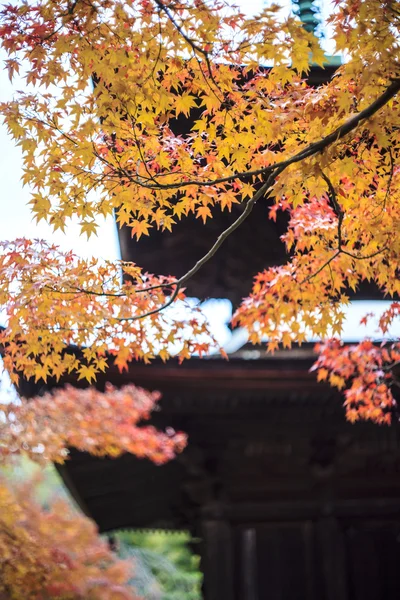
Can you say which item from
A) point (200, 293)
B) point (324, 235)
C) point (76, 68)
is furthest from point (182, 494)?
point (76, 68)

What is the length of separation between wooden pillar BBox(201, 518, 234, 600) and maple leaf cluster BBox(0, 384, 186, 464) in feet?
3.09

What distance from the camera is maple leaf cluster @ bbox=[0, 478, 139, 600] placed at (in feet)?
13.3

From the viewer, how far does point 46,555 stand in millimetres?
4160

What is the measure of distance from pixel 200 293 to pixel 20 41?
507cm

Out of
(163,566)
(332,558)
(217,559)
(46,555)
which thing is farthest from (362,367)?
(163,566)

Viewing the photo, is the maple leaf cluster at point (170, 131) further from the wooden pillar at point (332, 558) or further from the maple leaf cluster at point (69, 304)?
the wooden pillar at point (332, 558)

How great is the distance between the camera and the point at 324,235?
13.8 feet

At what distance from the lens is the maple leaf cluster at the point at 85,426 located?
548 centimetres

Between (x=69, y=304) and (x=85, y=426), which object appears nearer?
(x=69, y=304)

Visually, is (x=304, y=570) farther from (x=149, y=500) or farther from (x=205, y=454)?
(x=149, y=500)

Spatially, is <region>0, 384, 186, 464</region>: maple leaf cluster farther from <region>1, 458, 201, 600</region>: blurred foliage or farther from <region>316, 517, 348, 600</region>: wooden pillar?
<region>1, 458, 201, 600</region>: blurred foliage

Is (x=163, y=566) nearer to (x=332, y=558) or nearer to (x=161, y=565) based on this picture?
(x=161, y=565)

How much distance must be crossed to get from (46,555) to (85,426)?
197 centimetres

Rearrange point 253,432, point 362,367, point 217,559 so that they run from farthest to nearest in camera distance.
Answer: point 253,432
point 217,559
point 362,367
